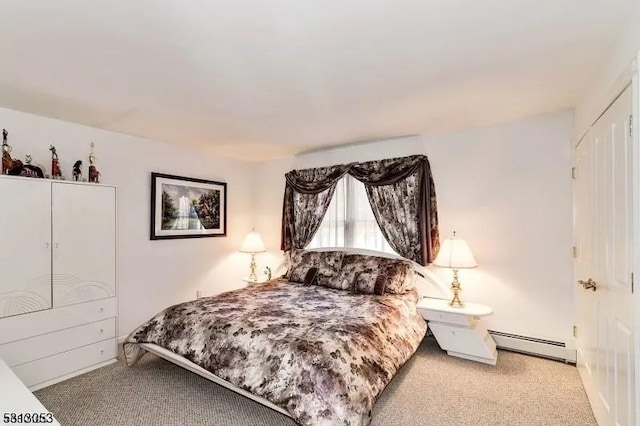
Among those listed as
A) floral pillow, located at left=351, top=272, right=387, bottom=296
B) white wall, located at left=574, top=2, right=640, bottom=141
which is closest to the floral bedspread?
floral pillow, located at left=351, top=272, right=387, bottom=296

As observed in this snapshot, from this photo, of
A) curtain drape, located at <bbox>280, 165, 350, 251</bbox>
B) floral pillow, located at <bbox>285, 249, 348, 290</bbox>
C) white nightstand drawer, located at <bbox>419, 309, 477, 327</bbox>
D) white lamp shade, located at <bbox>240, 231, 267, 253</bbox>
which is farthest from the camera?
white lamp shade, located at <bbox>240, 231, 267, 253</bbox>

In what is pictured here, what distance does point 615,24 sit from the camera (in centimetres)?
173

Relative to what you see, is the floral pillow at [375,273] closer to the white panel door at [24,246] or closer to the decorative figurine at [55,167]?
the white panel door at [24,246]

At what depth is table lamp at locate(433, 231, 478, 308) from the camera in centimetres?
315

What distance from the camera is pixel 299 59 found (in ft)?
6.79

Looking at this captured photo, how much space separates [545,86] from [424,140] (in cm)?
139

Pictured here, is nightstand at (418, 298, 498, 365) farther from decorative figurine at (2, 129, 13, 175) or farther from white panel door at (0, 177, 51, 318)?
decorative figurine at (2, 129, 13, 175)

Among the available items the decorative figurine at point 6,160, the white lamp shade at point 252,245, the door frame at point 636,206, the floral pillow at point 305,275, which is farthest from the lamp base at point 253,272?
the door frame at point 636,206

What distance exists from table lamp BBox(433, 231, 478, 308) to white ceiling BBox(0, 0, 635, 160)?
1.23 metres

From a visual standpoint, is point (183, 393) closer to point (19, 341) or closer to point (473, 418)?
point (19, 341)

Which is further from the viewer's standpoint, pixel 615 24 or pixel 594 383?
pixel 594 383

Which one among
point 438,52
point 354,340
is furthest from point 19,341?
point 438,52

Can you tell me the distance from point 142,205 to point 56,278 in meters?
1.22

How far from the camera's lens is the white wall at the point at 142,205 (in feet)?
10.3
